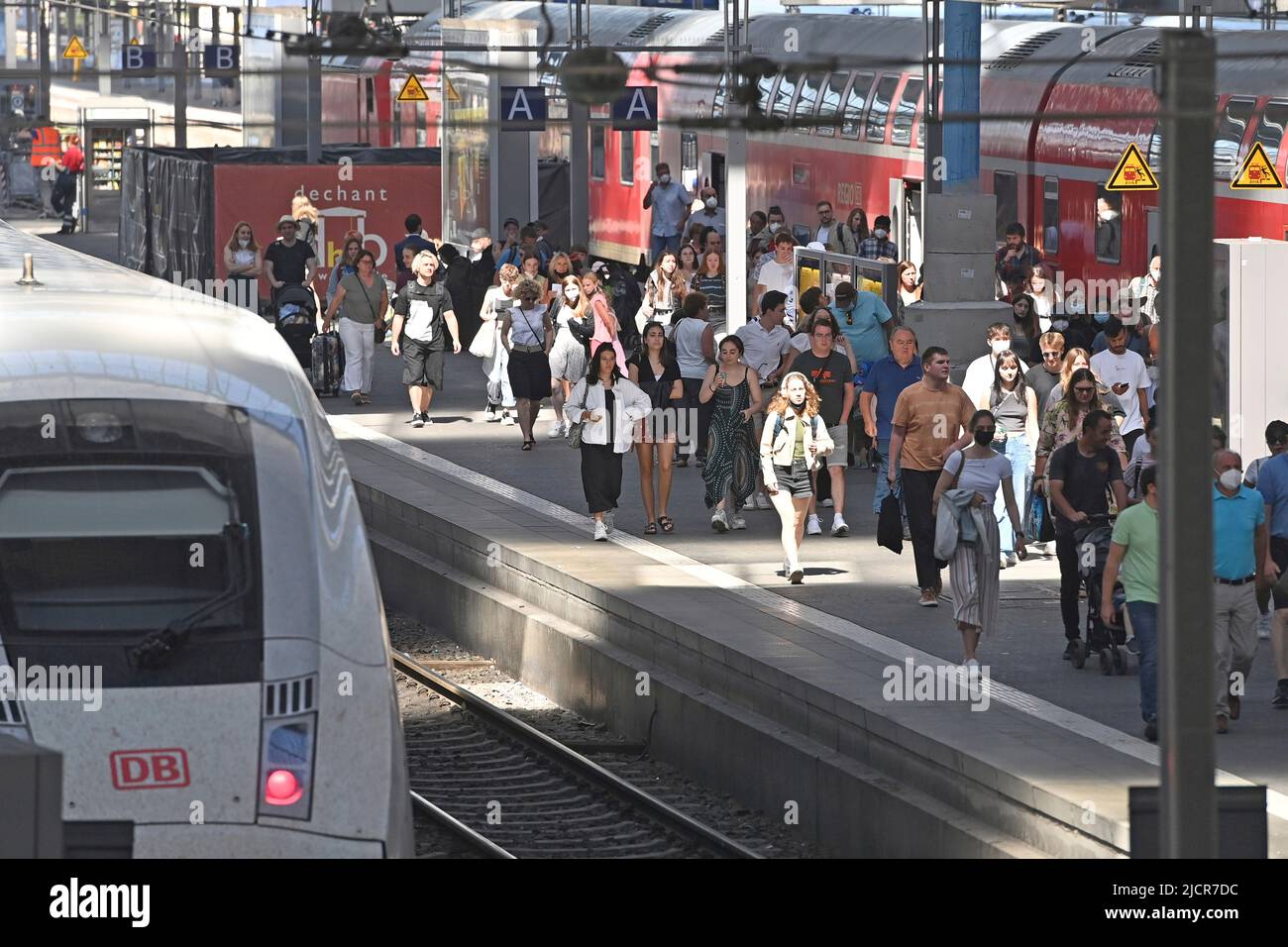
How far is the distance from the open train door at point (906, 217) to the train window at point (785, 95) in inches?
154

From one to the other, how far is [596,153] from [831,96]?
938 centimetres

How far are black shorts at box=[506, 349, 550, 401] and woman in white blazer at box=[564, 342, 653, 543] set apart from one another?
4654 mm

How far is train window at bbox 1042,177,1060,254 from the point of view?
26.5 meters

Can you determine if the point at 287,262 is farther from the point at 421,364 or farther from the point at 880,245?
the point at 880,245

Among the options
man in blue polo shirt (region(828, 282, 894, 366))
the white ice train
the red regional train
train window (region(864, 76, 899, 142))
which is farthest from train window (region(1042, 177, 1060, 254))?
the white ice train

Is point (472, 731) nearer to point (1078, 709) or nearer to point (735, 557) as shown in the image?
point (735, 557)

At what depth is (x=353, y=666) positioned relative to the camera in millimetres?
8359

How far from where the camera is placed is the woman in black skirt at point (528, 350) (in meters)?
22.5

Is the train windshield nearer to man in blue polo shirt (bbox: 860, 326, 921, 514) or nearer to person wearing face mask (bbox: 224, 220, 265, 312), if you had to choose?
man in blue polo shirt (bbox: 860, 326, 921, 514)

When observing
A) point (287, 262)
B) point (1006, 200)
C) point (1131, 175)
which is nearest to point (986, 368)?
point (1131, 175)

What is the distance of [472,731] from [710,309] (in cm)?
984

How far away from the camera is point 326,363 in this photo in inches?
1059

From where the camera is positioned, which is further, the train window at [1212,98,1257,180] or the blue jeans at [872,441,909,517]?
the train window at [1212,98,1257,180]

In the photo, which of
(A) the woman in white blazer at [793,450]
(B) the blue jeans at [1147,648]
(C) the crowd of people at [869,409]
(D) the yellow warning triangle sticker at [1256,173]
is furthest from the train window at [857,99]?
(B) the blue jeans at [1147,648]
